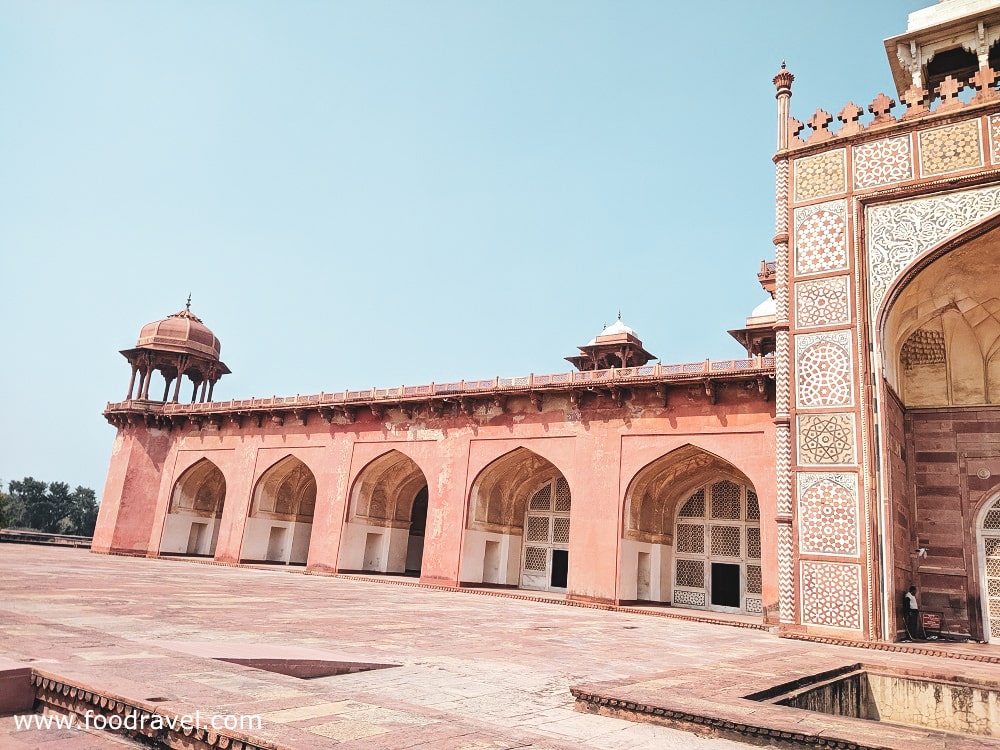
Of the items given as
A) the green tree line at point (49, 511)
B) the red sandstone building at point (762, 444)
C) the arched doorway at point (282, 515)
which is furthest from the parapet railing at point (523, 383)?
the green tree line at point (49, 511)

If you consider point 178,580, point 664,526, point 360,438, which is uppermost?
point 360,438

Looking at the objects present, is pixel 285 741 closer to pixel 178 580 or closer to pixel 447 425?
pixel 178 580

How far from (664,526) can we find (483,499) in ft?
12.2

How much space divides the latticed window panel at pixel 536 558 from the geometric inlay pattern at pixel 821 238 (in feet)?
27.8

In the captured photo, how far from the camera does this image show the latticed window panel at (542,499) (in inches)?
630

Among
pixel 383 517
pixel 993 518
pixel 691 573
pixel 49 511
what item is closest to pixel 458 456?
pixel 383 517

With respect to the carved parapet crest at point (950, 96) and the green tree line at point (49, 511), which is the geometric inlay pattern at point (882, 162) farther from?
the green tree line at point (49, 511)

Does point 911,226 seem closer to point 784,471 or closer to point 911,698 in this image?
point 784,471

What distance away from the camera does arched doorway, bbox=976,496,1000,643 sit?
9.29 metres

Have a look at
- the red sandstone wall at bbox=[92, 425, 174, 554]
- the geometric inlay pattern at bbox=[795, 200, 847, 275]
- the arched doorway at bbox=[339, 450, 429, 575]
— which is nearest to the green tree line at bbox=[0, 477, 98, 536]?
the red sandstone wall at bbox=[92, 425, 174, 554]

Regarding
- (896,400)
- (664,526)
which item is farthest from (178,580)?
(896,400)

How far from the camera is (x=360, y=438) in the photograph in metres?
17.1

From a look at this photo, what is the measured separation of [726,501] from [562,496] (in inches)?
138

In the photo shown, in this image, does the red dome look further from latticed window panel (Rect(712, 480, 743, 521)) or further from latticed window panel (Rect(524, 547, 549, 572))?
latticed window panel (Rect(712, 480, 743, 521))
